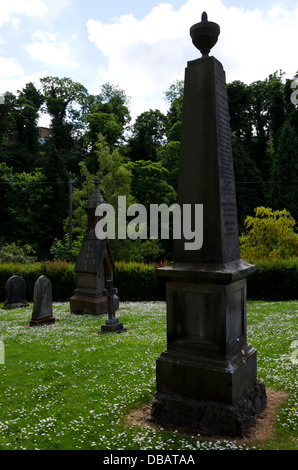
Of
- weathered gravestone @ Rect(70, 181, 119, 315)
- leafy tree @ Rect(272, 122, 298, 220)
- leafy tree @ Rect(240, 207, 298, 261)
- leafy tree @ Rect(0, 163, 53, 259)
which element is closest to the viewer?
weathered gravestone @ Rect(70, 181, 119, 315)

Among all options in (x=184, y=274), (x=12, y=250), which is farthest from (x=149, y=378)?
(x=12, y=250)

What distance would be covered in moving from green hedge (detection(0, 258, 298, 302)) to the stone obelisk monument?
12.8m

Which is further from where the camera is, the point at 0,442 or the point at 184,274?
the point at 184,274

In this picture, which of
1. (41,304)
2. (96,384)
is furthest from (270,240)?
(96,384)

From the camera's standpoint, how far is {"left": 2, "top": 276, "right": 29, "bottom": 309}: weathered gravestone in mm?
15492

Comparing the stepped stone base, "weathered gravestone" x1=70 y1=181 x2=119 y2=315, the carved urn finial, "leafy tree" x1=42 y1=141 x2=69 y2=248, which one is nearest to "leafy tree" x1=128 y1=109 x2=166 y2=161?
"leafy tree" x1=42 y1=141 x2=69 y2=248

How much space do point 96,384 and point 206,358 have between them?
2498mm

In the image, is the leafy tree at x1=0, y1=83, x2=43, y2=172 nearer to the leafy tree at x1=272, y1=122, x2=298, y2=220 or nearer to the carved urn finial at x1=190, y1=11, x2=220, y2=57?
the leafy tree at x1=272, y1=122, x2=298, y2=220

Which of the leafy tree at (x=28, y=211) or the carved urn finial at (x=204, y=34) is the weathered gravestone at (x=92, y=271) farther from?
the leafy tree at (x=28, y=211)

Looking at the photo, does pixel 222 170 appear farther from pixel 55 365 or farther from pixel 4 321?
pixel 4 321

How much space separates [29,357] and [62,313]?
6.05 m

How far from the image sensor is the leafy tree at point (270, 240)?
62.9ft

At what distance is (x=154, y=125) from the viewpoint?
42.2 meters

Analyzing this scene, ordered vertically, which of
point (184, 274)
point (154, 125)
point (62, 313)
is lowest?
point (62, 313)
